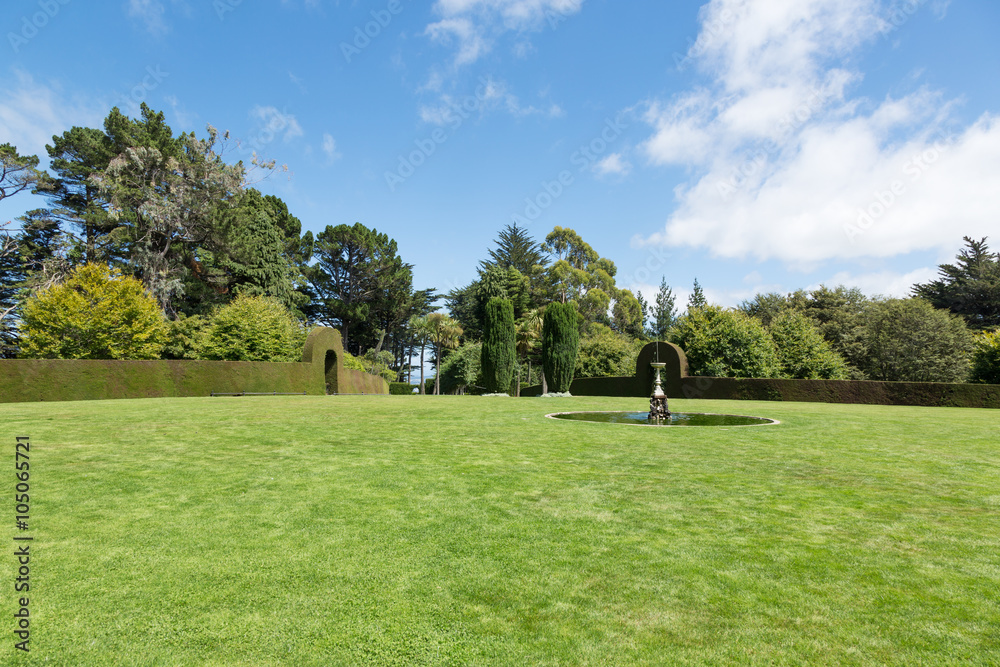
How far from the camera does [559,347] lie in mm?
29922

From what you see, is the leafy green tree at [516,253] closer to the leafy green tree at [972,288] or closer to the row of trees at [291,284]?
the row of trees at [291,284]

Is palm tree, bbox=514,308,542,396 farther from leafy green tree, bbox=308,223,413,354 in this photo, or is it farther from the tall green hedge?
leafy green tree, bbox=308,223,413,354

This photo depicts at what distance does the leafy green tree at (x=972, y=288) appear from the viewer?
40094mm

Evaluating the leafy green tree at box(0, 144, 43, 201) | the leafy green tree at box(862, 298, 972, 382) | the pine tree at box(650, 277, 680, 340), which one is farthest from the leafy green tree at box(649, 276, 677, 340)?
the leafy green tree at box(0, 144, 43, 201)

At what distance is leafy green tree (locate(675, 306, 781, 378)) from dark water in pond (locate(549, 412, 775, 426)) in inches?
603

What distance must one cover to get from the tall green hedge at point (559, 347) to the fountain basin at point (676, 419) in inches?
604

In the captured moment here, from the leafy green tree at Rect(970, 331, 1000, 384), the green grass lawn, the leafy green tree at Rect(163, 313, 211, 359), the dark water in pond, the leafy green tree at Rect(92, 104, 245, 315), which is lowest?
the green grass lawn

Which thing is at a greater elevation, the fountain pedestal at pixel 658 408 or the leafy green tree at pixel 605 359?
the leafy green tree at pixel 605 359

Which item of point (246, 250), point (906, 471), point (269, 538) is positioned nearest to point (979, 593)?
point (906, 471)

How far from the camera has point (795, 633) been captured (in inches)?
95.0

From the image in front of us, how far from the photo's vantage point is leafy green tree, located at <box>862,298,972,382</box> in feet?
108

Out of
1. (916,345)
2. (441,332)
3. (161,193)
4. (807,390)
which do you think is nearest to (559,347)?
(807,390)

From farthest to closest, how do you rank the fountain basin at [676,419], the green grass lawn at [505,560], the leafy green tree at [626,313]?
the leafy green tree at [626,313], the fountain basin at [676,419], the green grass lawn at [505,560]

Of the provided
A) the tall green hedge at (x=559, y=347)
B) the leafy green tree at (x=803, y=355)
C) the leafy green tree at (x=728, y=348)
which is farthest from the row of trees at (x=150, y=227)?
the leafy green tree at (x=803, y=355)
